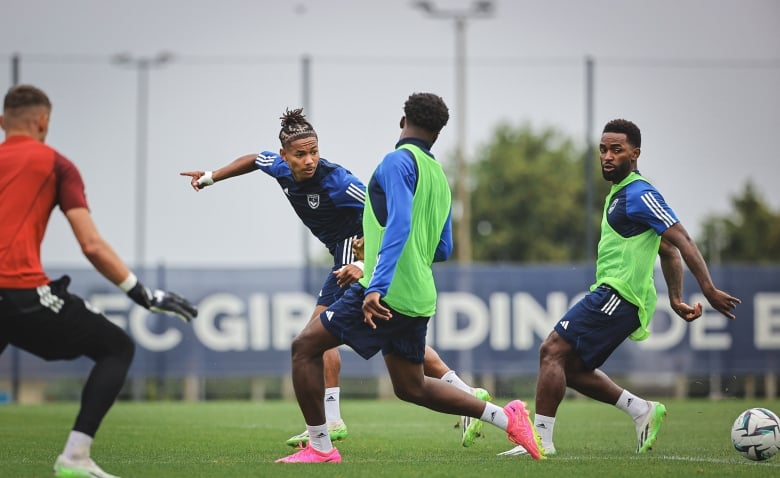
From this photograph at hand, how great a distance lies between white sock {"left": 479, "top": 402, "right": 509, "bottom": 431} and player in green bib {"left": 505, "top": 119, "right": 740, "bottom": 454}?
2.62ft

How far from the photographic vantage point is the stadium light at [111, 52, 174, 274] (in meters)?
28.2

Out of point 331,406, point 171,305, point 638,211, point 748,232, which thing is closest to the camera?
point 171,305

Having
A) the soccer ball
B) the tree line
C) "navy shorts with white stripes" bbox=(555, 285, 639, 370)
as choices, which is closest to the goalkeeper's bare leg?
"navy shorts with white stripes" bbox=(555, 285, 639, 370)

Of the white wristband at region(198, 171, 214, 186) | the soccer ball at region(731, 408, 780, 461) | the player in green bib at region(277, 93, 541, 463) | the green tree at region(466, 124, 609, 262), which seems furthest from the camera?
the green tree at region(466, 124, 609, 262)

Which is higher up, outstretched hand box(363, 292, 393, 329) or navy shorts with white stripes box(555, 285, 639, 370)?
outstretched hand box(363, 292, 393, 329)

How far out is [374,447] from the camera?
9906 millimetres

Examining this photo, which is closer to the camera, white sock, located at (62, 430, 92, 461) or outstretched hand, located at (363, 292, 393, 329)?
white sock, located at (62, 430, 92, 461)

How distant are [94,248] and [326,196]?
317 cm

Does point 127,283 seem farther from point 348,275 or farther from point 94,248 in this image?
point 348,275

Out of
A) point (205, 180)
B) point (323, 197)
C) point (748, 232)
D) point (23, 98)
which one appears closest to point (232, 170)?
point (205, 180)

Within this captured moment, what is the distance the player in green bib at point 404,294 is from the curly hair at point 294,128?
1.59 meters

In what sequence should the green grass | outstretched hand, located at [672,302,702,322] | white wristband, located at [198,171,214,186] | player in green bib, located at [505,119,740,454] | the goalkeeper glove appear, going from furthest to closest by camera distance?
white wristband, located at [198,171,214,186] → outstretched hand, located at [672,302,702,322] → player in green bib, located at [505,119,740,454] → the green grass → the goalkeeper glove

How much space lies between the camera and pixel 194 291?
2175 centimetres

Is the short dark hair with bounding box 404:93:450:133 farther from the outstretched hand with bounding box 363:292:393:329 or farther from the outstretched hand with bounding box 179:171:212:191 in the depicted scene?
the outstretched hand with bounding box 179:171:212:191
